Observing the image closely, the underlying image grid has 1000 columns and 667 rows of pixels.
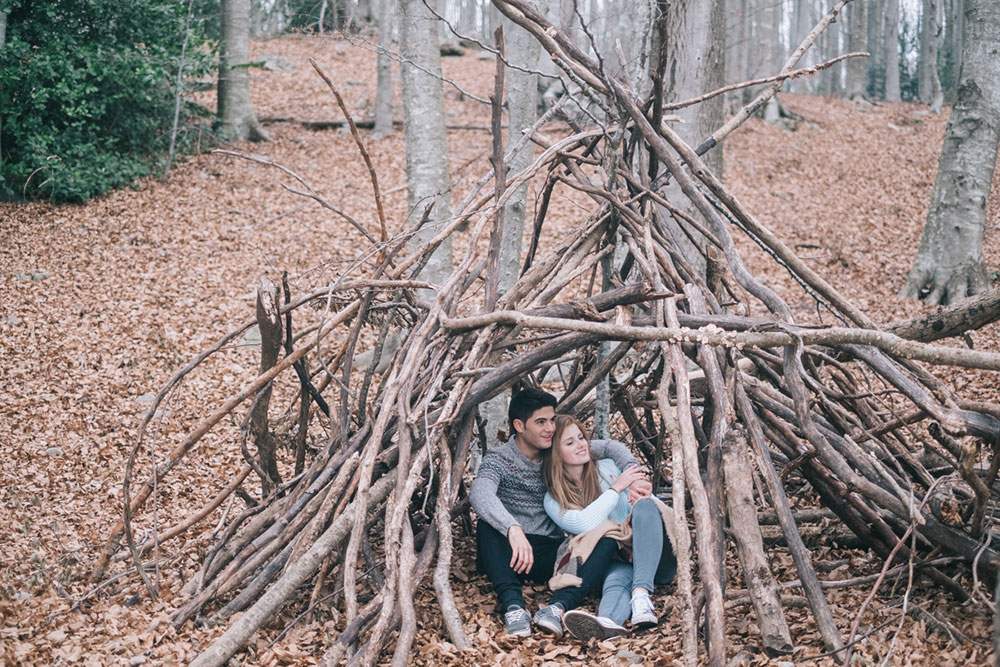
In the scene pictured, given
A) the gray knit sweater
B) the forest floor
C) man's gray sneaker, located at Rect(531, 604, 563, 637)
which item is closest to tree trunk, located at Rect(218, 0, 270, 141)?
the forest floor

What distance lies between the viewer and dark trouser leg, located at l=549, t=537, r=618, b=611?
3.71 meters

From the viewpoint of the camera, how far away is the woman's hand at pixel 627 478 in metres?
3.82

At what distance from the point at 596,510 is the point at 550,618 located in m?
0.53

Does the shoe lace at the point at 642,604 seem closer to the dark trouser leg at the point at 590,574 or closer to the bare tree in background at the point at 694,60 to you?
the dark trouser leg at the point at 590,574

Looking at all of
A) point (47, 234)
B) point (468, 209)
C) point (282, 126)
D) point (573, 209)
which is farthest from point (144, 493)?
point (282, 126)

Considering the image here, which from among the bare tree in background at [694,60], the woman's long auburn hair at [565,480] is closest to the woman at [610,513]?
the woman's long auburn hair at [565,480]

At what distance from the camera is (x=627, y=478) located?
3844 millimetres

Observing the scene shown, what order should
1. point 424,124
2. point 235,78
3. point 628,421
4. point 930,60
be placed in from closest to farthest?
point 628,421 → point 424,124 → point 235,78 → point 930,60

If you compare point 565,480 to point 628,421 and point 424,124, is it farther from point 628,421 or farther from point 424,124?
point 424,124

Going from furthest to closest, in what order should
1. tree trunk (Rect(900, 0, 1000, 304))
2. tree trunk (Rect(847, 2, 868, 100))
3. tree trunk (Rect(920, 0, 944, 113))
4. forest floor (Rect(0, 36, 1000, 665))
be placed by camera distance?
tree trunk (Rect(920, 0, 944, 113)), tree trunk (Rect(847, 2, 868, 100)), tree trunk (Rect(900, 0, 1000, 304)), forest floor (Rect(0, 36, 1000, 665))

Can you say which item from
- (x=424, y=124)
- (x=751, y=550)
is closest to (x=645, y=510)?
(x=751, y=550)

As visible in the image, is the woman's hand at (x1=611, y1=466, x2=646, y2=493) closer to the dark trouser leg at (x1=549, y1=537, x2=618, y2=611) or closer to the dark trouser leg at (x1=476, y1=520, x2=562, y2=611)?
the dark trouser leg at (x1=549, y1=537, x2=618, y2=611)

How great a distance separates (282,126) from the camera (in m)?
14.3

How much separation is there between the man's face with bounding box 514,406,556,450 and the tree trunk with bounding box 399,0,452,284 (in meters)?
2.13
